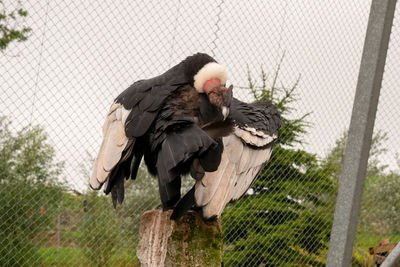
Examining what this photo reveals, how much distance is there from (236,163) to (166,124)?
1.42ft

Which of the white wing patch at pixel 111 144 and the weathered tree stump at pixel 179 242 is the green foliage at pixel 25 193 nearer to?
the white wing patch at pixel 111 144

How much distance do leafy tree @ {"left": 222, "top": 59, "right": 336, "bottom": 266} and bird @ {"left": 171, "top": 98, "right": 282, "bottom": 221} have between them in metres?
0.63

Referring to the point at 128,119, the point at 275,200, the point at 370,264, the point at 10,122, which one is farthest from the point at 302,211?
the point at 10,122

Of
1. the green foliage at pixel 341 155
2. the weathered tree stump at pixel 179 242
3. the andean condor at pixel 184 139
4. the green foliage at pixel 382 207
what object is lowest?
the green foliage at pixel 382 207

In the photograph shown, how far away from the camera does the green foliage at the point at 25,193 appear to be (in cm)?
205

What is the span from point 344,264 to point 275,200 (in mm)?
820

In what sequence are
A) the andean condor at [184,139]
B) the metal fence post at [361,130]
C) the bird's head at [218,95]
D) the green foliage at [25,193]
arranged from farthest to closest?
the metal fence post at [361,130], the green foliage at [25,193], the bird's head at [218,95], the andean condor at [184,139]

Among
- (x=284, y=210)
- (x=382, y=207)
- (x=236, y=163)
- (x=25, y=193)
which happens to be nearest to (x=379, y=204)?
(x=382, y=207)

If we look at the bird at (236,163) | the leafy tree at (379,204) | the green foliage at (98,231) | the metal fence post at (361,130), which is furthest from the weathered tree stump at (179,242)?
the leafy tree at (379,204)

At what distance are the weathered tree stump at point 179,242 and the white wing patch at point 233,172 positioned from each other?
66 millimetres

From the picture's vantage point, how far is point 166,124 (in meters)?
1.53

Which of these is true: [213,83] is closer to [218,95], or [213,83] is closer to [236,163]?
[218,95]

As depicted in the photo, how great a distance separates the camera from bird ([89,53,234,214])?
1442 millimetres

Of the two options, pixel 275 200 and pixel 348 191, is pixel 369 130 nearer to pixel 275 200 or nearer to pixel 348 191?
pixel 348 191
